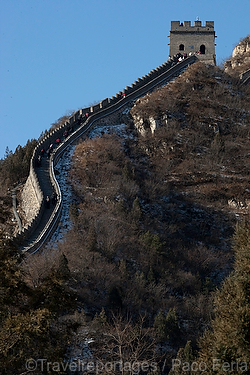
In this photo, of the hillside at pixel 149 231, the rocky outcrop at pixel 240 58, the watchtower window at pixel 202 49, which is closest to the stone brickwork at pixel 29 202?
the hillside at pixel 149 231

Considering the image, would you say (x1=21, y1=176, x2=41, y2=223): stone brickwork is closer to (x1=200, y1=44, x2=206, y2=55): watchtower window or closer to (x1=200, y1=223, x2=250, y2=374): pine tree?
(x1=200, y1=223, x2=250, y2=374): pine tree

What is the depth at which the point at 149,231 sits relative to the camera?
47469 millimetres

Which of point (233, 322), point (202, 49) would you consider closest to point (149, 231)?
point (233, 322)

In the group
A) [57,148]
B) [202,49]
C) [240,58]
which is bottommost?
[57,148]

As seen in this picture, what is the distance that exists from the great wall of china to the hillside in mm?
1076

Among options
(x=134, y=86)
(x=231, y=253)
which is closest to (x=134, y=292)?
(x=231, y=253)

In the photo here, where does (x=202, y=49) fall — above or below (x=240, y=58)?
above

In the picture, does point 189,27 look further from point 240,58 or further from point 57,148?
point 57,148

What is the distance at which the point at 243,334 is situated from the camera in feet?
63.3

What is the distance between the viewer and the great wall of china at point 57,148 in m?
43.8

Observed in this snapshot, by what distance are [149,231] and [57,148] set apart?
42.4 feet

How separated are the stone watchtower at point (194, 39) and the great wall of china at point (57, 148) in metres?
3.82

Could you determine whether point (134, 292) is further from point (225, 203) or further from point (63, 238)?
point (225, 203)

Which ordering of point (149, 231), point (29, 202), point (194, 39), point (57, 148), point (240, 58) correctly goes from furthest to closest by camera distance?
1. point (194, 39)
2. point (240, 58)
3. point (57, 148)
4. point (29, 202)
5. point (149, 231)
